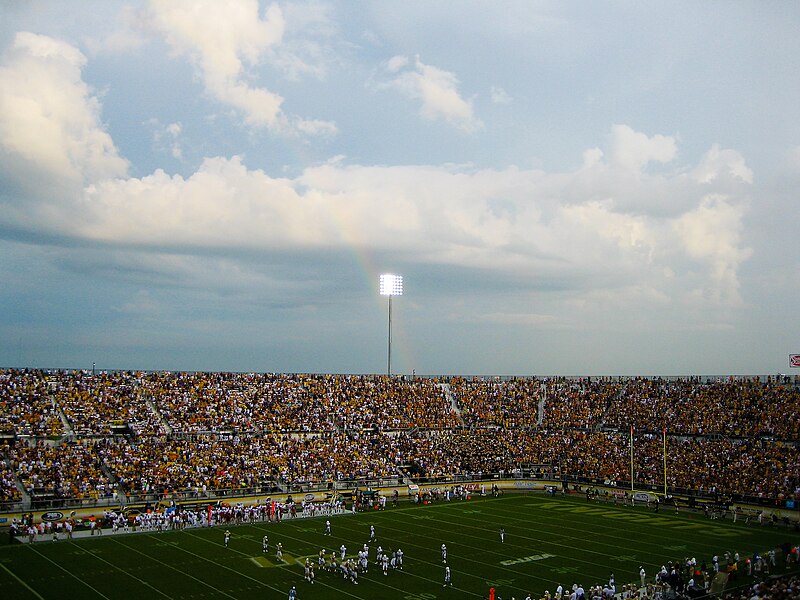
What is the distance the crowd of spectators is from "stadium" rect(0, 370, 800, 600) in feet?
0.50

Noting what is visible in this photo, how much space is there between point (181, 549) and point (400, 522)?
11963 mm

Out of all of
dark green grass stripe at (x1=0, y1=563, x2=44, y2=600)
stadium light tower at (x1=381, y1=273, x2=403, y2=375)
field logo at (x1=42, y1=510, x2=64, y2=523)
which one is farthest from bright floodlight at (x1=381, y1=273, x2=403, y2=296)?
dark green grass stripe at (x1=0, y1=563, x2=44, y2=600)

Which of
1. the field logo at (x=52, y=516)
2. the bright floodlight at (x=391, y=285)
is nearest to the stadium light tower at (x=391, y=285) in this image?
the bright floodlight at (x=391, y=285)

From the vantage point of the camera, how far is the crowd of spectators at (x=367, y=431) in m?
44.5

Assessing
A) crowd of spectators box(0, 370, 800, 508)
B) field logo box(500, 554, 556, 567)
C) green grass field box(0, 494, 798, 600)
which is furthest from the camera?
crowd of spectators box(0, 370, 800, 508)

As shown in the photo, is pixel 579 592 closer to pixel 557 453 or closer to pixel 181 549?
pixel 181 549

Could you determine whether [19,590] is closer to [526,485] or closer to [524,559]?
[524,559]

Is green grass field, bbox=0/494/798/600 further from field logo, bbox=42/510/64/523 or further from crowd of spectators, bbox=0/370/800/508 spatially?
crowd of spectators, bbox=0/370/800/508

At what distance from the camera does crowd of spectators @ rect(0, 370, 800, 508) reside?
4450 cm

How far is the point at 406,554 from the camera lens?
106ft

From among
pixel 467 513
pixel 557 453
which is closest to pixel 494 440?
pixel 557 453

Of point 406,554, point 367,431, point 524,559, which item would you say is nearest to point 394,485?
point 367,431

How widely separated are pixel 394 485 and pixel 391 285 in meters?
23.0

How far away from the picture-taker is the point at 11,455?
42.8 metres
